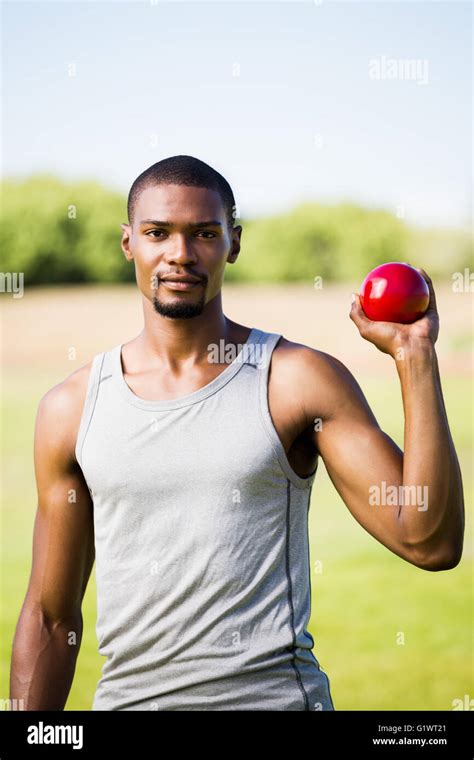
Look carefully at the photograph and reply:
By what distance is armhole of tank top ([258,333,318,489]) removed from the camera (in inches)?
97.5

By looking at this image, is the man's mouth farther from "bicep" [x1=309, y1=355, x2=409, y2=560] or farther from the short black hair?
"bicep" [x1=309, y1=355, x2=409, y2=560]

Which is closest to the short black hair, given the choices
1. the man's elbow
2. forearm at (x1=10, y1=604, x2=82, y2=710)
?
the man's elbow

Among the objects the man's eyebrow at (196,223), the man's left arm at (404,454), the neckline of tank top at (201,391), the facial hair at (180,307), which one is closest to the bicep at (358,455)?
the man's left arm at (404,454)

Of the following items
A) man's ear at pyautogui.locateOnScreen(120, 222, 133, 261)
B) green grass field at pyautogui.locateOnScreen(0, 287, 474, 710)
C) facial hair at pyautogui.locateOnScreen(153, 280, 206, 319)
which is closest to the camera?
facial hair at pyautogui.locateOnScreen(153, 280, 206, 319)

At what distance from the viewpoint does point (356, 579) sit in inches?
484

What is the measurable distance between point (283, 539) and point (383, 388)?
1701cm

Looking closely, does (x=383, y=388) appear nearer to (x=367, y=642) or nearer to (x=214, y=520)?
(x=367, y=642)

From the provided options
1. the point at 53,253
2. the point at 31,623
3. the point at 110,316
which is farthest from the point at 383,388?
the point at 31,623

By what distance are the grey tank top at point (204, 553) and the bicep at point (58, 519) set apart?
14 cm

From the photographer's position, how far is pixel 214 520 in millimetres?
2477

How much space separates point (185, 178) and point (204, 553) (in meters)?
1.03

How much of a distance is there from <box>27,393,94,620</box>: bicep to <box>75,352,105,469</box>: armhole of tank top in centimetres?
6

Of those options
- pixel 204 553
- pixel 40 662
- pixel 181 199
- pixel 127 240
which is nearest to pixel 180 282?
pixel 181 199

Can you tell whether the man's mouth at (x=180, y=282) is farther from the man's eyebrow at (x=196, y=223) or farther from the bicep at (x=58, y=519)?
the bicep at (x=58, y=519)
